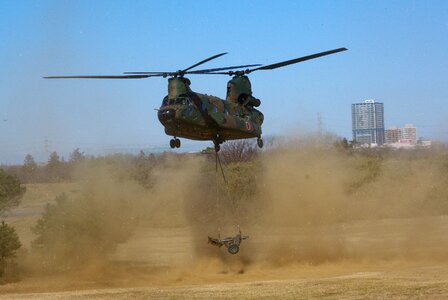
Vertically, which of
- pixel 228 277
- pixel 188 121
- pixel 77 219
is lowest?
pixel 228 277

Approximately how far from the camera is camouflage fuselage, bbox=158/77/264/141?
2359 cm

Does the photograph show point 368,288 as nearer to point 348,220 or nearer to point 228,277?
point 228,277

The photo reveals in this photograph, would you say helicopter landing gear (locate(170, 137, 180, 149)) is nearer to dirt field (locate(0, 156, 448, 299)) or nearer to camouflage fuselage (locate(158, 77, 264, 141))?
camouflage fuselage (locate(158, 77, 264, 141))

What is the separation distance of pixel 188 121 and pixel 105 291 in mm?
6334

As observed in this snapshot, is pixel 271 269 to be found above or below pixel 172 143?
below

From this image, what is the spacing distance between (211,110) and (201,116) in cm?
54

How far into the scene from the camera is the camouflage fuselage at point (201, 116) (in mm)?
23594

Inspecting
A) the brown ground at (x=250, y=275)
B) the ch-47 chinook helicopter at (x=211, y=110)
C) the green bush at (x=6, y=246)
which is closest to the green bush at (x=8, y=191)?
the brown ground at (x=250, y=275)

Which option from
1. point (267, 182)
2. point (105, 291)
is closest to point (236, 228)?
point (267, 182)

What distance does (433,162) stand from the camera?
160ft

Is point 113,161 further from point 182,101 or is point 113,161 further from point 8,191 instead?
point 182,101

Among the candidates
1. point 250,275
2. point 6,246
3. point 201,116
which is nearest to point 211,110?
point 201,116

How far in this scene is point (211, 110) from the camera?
24578 mm

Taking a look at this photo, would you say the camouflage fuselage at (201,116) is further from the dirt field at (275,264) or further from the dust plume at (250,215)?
the dust plume at (250,215)
